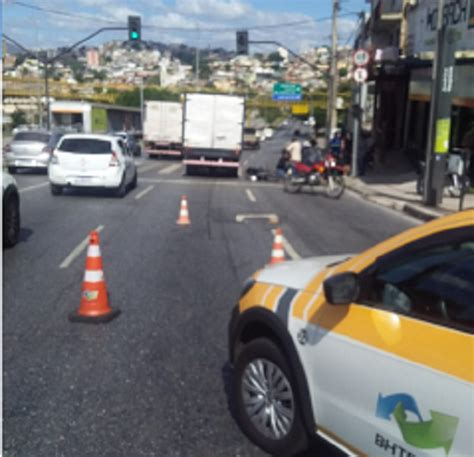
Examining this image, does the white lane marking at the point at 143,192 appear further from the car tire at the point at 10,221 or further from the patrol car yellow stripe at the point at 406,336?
the patrol car yellow stripe at the point at 406,336

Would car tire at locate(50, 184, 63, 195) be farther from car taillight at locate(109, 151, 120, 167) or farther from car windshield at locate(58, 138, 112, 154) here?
car taillight at locate(109, 151, 120, 167)

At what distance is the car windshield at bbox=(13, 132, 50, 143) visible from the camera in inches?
1051

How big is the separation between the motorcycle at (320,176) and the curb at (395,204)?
113 cm

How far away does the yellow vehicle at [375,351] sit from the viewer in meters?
3.01

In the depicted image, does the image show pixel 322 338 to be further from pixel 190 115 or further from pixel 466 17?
pixel 190 115

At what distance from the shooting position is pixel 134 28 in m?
32.6

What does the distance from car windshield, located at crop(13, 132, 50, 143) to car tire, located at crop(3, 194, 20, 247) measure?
16.3m

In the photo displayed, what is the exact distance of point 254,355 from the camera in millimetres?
4352

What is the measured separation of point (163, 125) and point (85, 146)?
24204mm

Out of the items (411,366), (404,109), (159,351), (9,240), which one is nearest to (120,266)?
(9,240)

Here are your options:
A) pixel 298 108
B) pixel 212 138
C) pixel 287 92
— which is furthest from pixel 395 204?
pixel 298 108

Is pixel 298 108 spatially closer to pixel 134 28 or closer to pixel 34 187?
pixel 134 28

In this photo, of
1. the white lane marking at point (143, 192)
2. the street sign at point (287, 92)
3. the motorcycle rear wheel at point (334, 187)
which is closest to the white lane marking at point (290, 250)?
the white lane marking at point (143, 192)

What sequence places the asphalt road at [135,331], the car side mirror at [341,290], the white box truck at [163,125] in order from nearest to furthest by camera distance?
the car side mirror at [341,290]
the asphalt road at [135,331]
the white box truck at [163,125]
